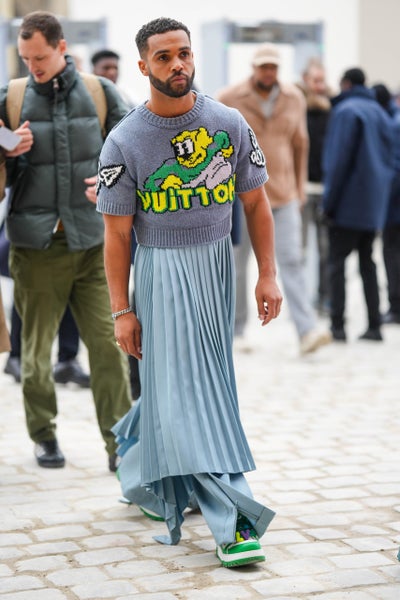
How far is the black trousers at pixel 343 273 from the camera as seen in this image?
10.4 m

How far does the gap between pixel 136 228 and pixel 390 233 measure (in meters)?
7.04

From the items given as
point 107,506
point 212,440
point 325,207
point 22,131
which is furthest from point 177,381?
point 325,207

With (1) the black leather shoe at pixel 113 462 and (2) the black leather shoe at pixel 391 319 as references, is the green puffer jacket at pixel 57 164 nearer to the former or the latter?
(1) the black leather shoe at pixel 113 462

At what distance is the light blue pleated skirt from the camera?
458 centimetres

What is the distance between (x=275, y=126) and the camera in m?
9.45

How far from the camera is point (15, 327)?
27.2 ft

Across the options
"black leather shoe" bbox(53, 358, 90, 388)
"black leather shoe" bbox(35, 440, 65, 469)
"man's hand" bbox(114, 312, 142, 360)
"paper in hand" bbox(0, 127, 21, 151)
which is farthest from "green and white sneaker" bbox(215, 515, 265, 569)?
"black leather shoe" bbox(53, 358, 90, 388)

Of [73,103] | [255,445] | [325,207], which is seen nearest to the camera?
[73,103]

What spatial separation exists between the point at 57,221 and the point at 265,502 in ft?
Answer: 5.25

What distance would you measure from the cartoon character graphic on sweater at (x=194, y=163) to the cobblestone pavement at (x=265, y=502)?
1.35 m

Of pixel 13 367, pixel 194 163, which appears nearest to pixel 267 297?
pixel 194 163

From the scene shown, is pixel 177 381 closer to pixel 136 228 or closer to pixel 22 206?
pixel 136 228

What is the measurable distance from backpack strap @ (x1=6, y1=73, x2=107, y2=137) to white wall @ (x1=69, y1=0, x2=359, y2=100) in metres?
6.21

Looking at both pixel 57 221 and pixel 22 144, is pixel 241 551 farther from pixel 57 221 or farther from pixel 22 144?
pixel 22 144
